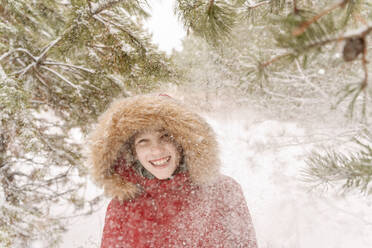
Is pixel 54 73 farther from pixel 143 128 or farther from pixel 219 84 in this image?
pixel 219 84

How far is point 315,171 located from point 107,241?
1.89 meters

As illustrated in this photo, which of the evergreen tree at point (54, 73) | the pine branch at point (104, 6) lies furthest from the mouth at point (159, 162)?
the pine branch at point (104, 6)

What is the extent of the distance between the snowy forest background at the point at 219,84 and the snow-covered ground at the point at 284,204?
3cm

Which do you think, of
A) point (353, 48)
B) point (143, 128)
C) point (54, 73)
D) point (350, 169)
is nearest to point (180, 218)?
point (143, 128)

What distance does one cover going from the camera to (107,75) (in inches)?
119

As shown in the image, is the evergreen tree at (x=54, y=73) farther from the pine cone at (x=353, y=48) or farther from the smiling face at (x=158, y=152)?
the pine cone at (x=353, y=48)

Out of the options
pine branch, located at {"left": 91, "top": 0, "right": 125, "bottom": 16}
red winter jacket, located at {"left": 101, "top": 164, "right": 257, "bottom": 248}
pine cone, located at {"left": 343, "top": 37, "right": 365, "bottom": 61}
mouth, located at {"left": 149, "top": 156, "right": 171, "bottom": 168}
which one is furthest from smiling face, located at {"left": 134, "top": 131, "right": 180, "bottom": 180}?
pine cone, located at {"left": 343, "top": 37, "right": 365, "bottom": 61}

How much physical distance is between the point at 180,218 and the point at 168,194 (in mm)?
245

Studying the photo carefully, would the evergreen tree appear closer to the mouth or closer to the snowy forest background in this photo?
the snowy forest background

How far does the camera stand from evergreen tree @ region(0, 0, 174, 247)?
1950 millimetres

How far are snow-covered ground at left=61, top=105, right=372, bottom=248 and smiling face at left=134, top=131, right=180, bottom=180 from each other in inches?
53.6

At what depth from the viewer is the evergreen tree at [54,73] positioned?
1950 mm

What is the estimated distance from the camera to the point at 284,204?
5746 millimetres

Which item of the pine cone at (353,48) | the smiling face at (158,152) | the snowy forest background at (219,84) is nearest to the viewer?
the pine cone at (353,48)
